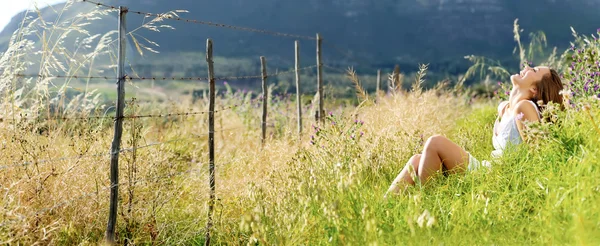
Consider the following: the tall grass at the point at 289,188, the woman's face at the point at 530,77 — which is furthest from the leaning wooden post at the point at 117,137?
the woman's face at the point at 530,77

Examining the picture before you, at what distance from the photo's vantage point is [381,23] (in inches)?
3671

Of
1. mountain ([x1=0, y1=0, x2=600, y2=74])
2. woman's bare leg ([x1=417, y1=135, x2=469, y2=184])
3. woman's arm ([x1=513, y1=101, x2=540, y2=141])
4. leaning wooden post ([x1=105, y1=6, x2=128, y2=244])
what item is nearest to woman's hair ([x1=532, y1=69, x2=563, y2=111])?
woman's arm ([x1=513, y1=101, x2=540, y2=141])

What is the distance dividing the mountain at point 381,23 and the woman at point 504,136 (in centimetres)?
7065

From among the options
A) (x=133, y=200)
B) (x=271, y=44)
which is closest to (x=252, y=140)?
(x=133, y=200)

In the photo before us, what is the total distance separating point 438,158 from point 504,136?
59cm

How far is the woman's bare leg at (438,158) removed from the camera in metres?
3.92

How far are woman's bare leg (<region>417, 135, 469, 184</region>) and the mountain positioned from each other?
71002 millimetres

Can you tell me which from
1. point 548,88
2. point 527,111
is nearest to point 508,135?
point 527,111

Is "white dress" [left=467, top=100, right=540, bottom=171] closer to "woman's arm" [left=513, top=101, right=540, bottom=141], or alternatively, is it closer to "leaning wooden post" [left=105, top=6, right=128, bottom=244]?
"woman's arm" [left=513, top=101, right=540, bottom=141]

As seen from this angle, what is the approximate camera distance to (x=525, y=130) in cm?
363

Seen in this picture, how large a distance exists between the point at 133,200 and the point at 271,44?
75230 mm

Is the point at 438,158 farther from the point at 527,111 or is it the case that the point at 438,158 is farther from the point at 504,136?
the point at 527,111

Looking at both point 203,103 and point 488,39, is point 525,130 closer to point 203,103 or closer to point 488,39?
point 203,103

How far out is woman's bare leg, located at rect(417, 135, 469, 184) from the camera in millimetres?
3922
